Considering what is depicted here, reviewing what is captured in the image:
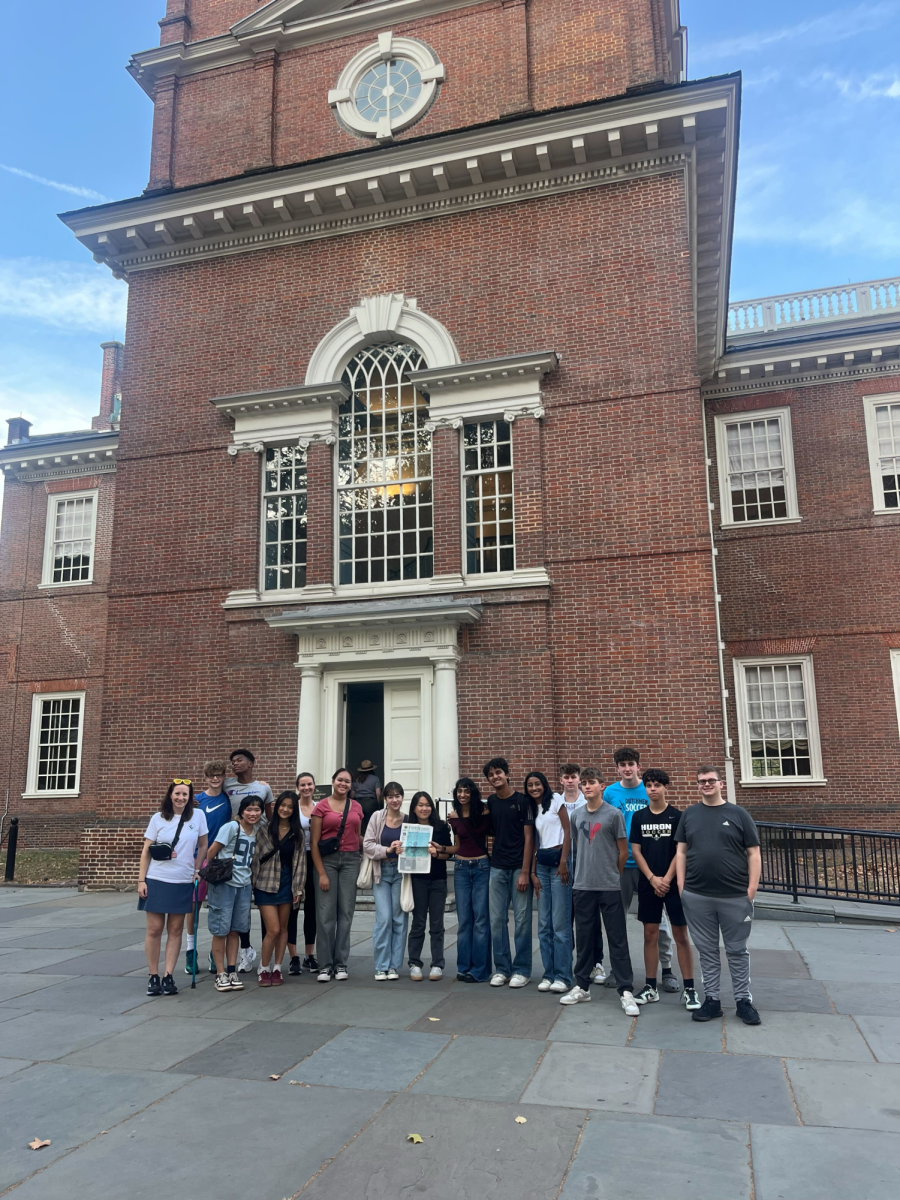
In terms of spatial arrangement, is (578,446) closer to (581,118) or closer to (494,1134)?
(581,118)

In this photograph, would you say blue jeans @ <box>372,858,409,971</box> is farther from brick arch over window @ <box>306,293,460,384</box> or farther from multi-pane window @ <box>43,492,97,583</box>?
multi-pane window @ <box>43,492,97,583</box>

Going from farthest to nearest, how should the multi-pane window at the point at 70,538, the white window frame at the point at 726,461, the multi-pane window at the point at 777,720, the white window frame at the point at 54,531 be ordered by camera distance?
1. the multi-pane window at the point at 70,538
2. the white window frame at the point at 54,531
3. the white window frame at the point at 726,461
4. the multi-pane window at the point at 777,720

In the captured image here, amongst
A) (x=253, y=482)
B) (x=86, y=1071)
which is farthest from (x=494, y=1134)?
(x=253, y=482)

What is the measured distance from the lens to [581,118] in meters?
12.9

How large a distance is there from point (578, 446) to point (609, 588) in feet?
7.05

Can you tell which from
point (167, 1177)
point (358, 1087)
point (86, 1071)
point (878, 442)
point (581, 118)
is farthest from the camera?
point (878, 442)

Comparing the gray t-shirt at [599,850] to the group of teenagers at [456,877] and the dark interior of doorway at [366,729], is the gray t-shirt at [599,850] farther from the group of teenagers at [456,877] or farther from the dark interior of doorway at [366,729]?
the dark interior of doorway at [366,729]

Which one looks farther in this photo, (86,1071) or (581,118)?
(581,118)

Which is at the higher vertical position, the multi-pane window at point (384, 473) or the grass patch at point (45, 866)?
the multi-pane window at point (384, 473)

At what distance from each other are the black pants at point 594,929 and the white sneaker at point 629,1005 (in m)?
0.25

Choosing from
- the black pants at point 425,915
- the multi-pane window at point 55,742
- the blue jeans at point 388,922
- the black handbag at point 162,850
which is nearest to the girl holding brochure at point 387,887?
the blue jeans at point 388,922

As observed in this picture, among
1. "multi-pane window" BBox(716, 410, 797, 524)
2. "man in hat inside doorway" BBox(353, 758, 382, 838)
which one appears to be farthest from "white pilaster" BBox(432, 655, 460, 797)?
"multi-pane window" BBox(716, 410, 797, 524)

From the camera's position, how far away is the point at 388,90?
1512 centimetres

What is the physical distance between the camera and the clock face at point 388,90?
589 inches
